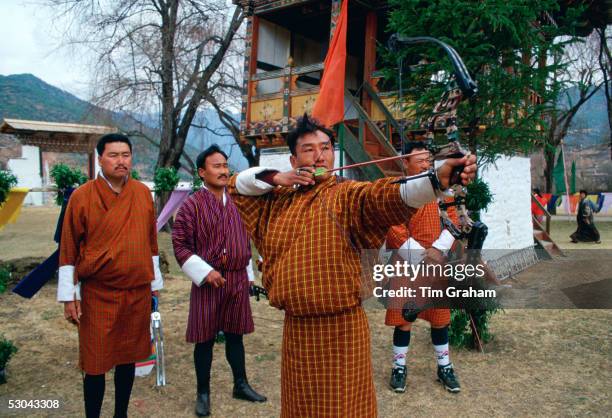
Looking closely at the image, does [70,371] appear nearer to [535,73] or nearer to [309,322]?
[309,322]

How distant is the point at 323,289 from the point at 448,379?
240 cm

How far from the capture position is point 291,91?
32.4 feet

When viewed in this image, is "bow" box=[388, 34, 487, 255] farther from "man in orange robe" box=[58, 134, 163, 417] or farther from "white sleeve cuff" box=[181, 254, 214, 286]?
"man in orange robe" box=[58, 134, 163, 417]

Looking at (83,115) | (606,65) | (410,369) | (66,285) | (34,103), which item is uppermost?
(34,103)

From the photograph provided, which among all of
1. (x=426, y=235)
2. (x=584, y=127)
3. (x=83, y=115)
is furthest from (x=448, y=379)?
Answer: (x=584, y=127)

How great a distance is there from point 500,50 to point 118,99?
11938 mm

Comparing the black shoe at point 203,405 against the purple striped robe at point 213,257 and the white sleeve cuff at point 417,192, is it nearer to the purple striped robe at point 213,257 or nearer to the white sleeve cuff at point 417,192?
the purple striped robe at point 213,257

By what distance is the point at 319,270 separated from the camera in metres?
1.95

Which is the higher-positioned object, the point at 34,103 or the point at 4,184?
the point at 34,103

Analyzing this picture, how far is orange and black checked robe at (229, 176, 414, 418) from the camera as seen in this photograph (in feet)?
6.43

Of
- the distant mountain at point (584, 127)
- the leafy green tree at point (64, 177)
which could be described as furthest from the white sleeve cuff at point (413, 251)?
the distant mountain at point (584, 127)

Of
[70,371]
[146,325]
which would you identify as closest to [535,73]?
[146,325]

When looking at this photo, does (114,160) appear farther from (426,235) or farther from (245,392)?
(426,235)

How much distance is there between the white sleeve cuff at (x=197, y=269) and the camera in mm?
3270
